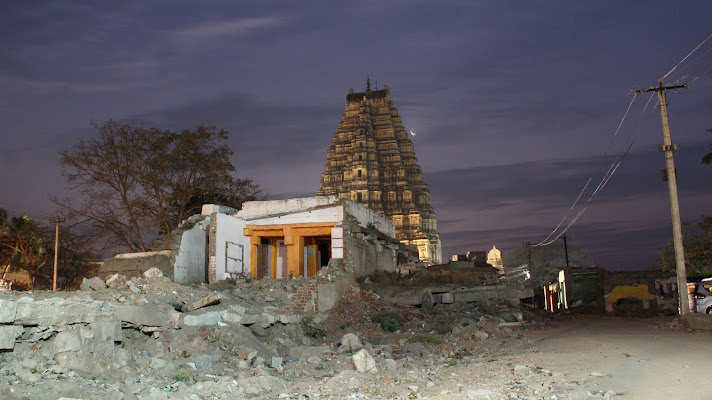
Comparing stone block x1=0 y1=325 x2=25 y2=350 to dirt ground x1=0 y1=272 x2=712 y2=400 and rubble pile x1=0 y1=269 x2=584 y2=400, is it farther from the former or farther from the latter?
dirt ground x1=0 y1=272 x2=712 y2=400

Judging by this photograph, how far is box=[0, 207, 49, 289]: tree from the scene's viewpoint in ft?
93.6

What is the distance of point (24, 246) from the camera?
1158 inches

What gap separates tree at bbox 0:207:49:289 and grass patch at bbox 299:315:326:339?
17.8 meters

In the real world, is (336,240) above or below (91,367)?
above

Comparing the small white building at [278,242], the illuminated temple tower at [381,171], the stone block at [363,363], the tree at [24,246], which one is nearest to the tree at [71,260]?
the tree at [24,246]

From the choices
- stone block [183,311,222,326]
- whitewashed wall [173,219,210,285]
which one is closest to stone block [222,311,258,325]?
stone block [183,311,222,326]

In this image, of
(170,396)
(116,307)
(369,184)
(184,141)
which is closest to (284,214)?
(184,141)

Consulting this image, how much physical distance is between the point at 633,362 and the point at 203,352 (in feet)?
23.3

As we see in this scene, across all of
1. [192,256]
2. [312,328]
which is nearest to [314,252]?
[192,256]

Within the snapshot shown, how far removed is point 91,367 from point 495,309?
1450 cm

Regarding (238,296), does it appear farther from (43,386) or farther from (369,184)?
(369,184)

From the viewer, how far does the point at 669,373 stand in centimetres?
827

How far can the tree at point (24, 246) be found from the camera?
2853 centimetres

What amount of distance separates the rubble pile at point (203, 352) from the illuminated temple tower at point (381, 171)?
55984 millimetres
